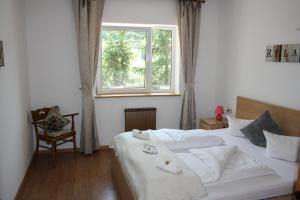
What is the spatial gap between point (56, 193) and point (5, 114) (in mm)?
1110

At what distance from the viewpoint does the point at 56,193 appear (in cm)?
316

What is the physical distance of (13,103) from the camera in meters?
3.11

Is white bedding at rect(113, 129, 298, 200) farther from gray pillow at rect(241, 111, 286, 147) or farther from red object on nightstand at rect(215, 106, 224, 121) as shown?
red object on nightstand at rect(215, 106, 224, 121)

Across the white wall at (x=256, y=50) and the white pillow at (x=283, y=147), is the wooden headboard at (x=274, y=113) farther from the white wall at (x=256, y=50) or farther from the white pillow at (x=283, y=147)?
the white pillow at (x=283, y=147)

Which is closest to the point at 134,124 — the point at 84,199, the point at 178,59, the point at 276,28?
the point at 178,59

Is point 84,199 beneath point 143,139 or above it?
beneath

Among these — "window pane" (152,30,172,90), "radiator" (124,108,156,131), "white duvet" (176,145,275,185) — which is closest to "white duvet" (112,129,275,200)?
"white duvet" (176,145,275,185)

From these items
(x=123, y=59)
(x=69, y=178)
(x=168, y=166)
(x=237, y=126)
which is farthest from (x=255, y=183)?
(x=123, y=59)

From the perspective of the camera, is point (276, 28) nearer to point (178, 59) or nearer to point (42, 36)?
point (178, 59)

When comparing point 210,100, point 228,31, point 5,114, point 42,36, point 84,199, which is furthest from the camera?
point 210,100

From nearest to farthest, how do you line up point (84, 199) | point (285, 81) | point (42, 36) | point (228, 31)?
point (84, 199)
point (285, 81)
point (42, 36)
point (228, 31)

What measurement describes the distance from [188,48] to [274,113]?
1872 millimetres

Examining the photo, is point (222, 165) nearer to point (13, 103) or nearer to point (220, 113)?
point (220, 113)

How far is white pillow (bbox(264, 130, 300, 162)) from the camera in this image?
2770mm
